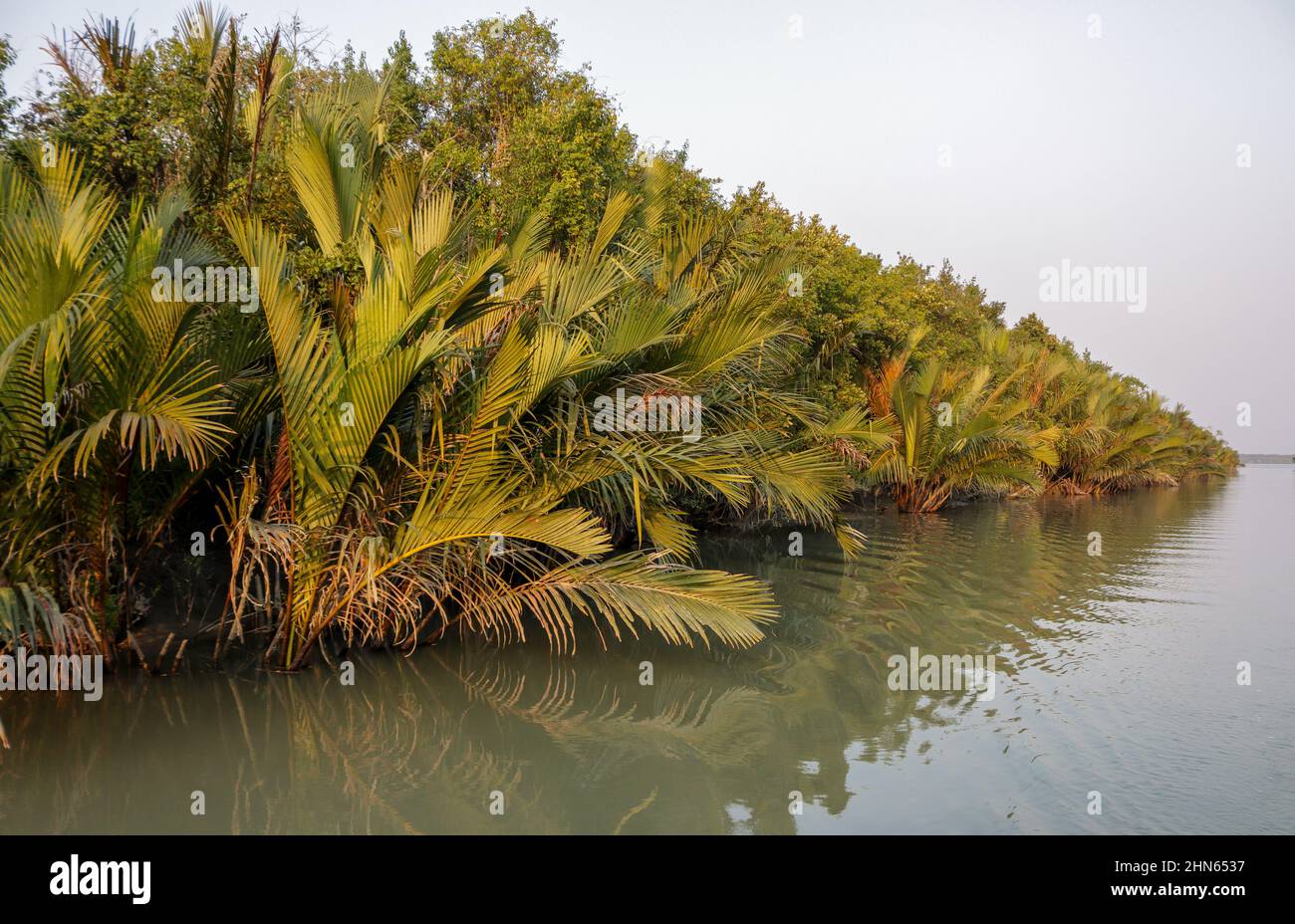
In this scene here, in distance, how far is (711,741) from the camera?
5500 millimetres

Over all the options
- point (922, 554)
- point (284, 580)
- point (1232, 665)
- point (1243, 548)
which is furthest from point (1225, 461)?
point (284, 580)

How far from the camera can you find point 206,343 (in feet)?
19.6

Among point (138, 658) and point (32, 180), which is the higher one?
point (32, 180)

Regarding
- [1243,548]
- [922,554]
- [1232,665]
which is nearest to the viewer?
[1232,665]

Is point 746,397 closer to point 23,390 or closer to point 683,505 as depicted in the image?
point 683,505

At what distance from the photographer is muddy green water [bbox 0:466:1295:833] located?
438 cm

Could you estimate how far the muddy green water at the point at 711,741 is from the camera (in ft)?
14.4

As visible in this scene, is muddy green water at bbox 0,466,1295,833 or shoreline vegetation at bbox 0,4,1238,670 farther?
shoreline vegetation at bbox 0,4,1238,670

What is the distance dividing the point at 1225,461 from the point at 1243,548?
7304 centimetres

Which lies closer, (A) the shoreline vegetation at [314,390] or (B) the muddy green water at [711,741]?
(B) the muddy green water at [711,741]

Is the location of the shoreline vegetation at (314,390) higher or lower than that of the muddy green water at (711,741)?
higher

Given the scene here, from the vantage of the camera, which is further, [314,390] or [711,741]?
[314,390]

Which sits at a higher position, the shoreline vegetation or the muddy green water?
the shoreline vegetation

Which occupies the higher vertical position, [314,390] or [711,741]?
[314,390]
